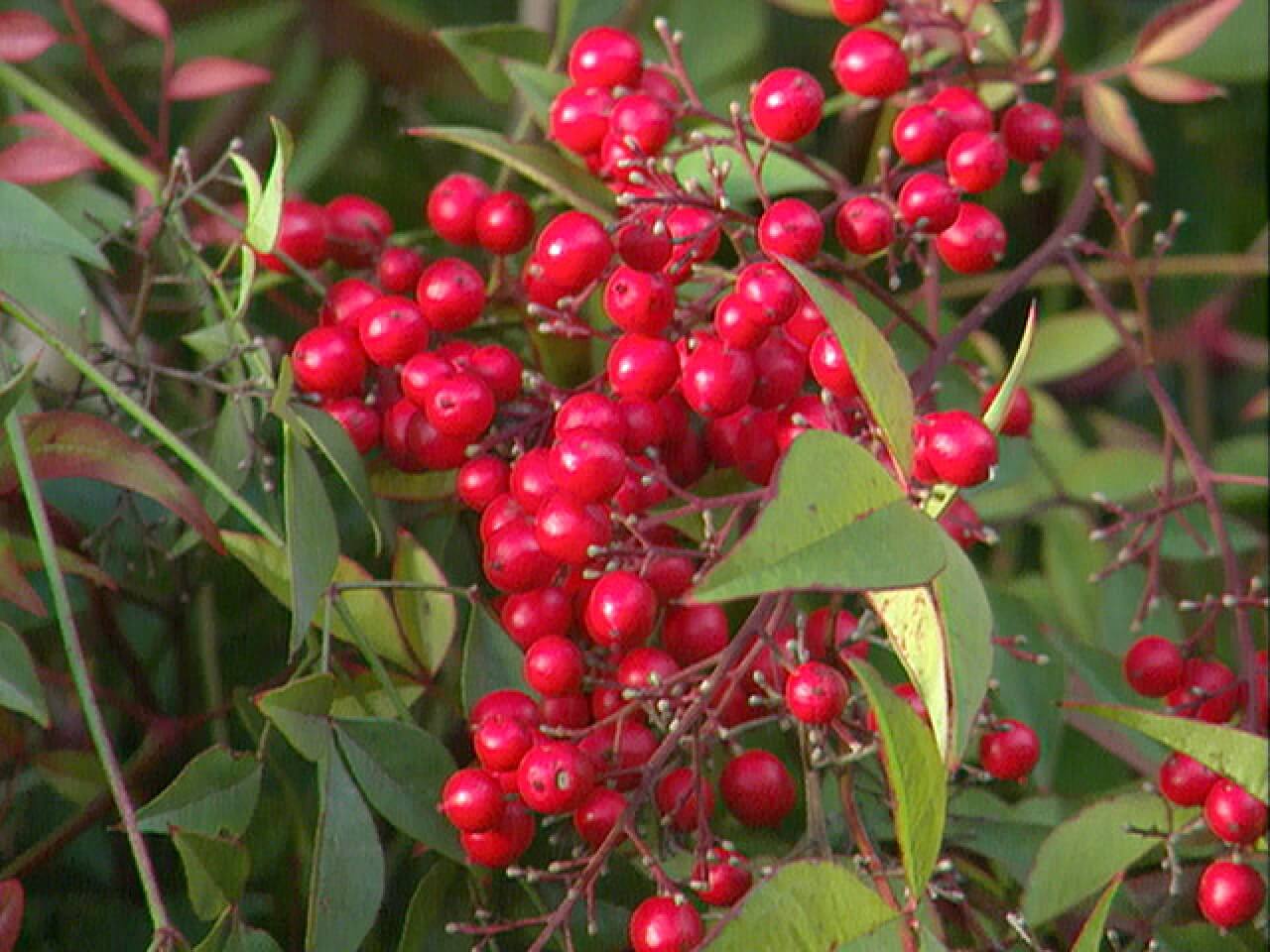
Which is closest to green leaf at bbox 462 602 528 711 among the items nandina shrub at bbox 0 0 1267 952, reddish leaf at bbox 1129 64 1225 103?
nandina shrub at bbox 0 0 1267 952

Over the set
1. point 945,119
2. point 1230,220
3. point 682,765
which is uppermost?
point 945,119

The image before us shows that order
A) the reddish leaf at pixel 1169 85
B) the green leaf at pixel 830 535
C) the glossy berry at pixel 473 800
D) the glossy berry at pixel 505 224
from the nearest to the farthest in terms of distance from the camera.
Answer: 1. the green leaf at pixel 830 535
2. the glossy berry at pixel 473 800
3. the glossy berry at pixel 505 224
4. the reddish leaf at pixel 1169 85

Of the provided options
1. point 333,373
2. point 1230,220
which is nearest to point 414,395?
point 333,373

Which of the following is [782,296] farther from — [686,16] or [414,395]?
[686,16]

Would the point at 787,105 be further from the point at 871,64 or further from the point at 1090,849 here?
the point at 1090,849

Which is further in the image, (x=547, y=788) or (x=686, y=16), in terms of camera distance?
(x=686, y=16)

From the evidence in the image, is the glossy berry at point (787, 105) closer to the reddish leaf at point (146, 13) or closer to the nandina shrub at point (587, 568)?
the nandina shrub at point (587, 568)

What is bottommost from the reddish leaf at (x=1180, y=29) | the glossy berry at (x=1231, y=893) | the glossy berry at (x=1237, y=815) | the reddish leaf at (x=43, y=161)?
the glossy berry at (x=1231, y=893)

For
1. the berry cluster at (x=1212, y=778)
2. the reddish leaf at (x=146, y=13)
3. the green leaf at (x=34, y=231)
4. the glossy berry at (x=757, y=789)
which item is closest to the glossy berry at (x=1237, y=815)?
the berry cluster at (x=1212, y=778)

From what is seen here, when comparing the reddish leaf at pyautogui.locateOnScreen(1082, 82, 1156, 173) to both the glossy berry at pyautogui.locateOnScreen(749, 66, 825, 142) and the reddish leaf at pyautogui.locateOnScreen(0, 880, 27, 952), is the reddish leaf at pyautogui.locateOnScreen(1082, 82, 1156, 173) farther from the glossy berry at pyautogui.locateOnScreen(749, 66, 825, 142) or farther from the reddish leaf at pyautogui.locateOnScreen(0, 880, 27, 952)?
the reddish leaf at pyautogui.locateOnScreen(0, 880, 27, 952)
